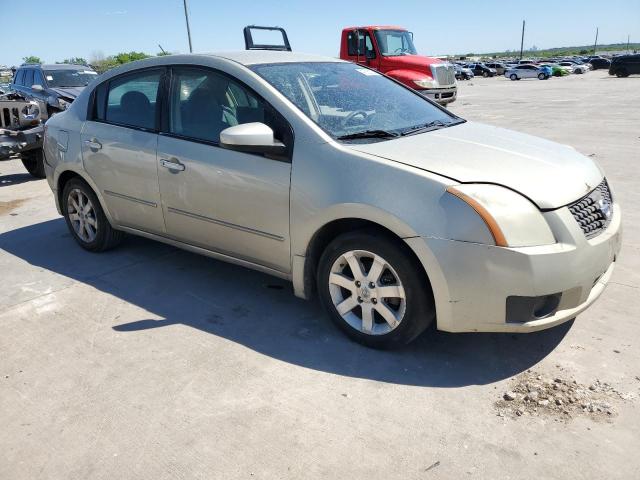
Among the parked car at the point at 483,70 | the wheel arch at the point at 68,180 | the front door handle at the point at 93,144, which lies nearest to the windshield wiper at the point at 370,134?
the front door handle at the point at 93,144

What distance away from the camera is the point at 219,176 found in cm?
367

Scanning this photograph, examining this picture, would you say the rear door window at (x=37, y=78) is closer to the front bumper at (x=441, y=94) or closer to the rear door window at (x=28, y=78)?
the rear door window at (x=28, y=78)

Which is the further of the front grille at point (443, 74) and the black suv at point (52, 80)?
the front grille at point (443, 74)

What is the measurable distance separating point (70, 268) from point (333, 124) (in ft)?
9.04

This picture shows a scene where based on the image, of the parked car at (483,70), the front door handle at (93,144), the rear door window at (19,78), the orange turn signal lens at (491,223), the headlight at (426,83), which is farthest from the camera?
the parked car at (483,70)

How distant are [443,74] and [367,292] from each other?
14.0 meters

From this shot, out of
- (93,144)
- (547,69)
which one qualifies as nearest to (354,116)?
(93,144)

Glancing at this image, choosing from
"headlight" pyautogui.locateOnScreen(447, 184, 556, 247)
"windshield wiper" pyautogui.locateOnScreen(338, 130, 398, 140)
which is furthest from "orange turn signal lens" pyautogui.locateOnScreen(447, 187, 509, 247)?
"windshield wiper" pyautogui.locateOnScreen(338, 130, 398, 140)

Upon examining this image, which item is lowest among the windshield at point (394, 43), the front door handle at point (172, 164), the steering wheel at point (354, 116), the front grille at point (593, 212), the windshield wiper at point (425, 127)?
the front grille at point (593, 212)

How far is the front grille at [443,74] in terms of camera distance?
15357mm

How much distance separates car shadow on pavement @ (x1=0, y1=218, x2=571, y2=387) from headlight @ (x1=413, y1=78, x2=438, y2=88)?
11326mm

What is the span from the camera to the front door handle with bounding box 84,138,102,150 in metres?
4.54

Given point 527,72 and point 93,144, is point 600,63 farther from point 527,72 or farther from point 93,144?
point 93,144

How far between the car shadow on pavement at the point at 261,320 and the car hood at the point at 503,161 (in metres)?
0.95
